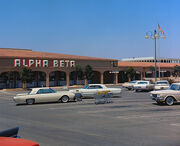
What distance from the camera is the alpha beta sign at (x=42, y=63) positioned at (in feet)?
142

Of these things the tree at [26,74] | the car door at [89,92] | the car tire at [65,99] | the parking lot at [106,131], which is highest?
the tree at [26,74]

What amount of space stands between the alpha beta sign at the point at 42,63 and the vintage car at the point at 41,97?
83.4 feet

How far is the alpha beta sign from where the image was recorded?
43.4 m

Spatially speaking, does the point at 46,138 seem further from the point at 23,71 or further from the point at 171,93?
the point at 23,71

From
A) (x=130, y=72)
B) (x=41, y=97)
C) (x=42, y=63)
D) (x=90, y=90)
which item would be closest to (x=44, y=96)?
(x=41, y=97)

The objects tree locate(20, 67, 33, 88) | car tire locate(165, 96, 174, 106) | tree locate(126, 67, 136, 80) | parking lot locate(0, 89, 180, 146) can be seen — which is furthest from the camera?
tree locate(126, 67, 136, 80)

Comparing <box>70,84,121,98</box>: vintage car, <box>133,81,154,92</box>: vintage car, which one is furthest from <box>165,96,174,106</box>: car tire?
<box>133,81,154,92</box>: vintage car

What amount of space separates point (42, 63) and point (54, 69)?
107 inches

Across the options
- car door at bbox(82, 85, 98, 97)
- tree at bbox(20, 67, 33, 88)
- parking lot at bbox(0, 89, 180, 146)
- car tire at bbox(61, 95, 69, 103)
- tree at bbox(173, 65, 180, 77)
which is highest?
tree at bbox(173, 65, 180, 77)

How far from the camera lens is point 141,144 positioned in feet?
23.3

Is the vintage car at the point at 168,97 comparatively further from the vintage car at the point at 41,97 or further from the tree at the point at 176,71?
the tree at the point at 176,71

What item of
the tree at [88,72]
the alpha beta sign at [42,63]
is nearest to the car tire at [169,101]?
the alpha beta sign at [42,63]

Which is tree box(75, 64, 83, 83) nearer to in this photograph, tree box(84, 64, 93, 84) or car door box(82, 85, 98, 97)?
tree box(84, 64, 93, 84)

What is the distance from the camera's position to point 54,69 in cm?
4706
